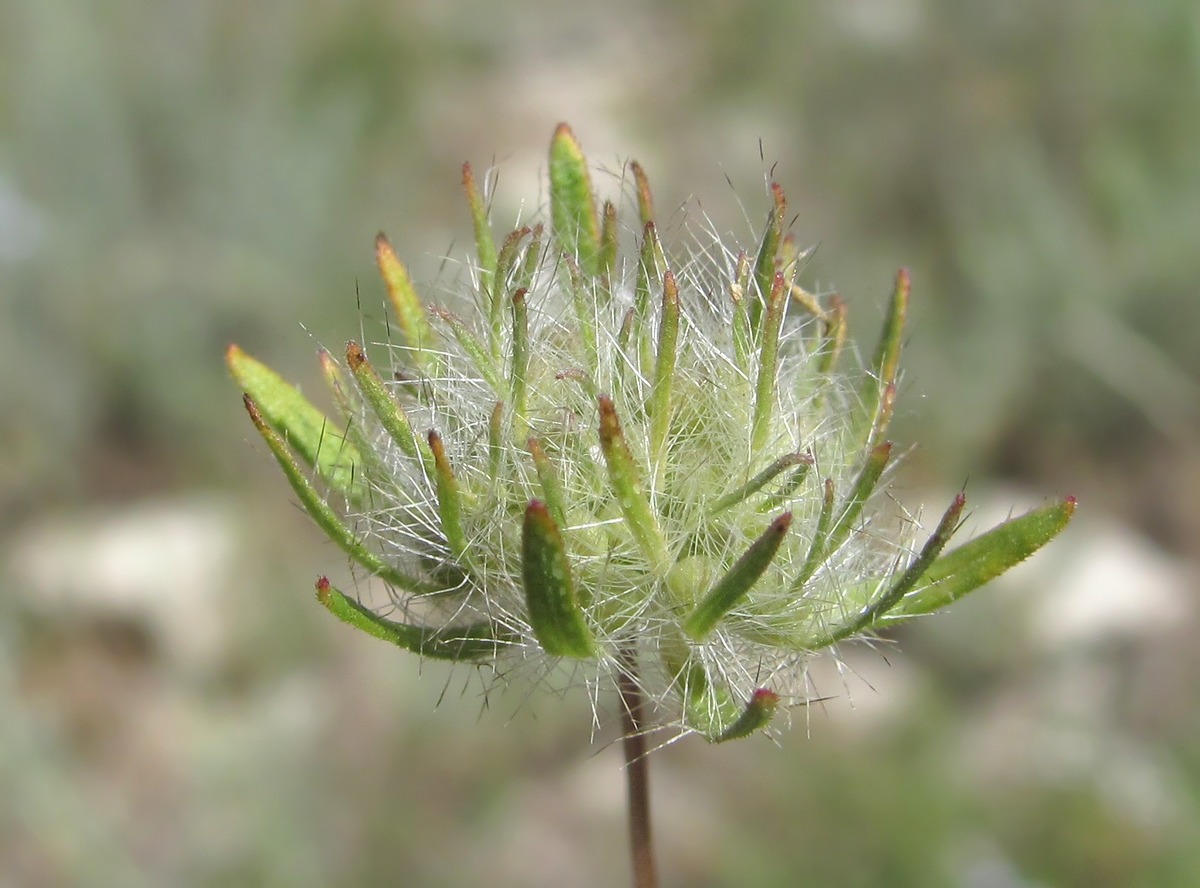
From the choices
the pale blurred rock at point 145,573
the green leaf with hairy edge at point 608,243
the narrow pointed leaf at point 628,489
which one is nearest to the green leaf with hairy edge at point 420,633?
the narrow pointed leaf at point 628,489

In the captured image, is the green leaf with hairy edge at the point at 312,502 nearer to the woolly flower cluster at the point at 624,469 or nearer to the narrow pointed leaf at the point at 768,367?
the woolly flower cluster at the point at 624,469

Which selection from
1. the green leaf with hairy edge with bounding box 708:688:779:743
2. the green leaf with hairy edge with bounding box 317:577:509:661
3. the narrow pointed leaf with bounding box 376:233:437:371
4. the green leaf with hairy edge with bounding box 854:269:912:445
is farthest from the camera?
the narrow pointed leaf with bounding box 376:233:437:371

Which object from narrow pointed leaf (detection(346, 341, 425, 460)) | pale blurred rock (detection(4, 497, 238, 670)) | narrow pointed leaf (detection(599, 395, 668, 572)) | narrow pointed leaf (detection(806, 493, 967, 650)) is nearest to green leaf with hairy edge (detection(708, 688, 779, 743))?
narrow pointed leaf (detection(806, 493, 967, 650))

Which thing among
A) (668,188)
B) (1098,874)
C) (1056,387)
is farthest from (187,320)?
(1098,874)

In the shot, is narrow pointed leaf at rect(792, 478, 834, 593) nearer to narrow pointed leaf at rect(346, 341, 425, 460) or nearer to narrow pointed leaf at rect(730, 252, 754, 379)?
narrow pointed leaf at rect(730, 252, 754, 379)

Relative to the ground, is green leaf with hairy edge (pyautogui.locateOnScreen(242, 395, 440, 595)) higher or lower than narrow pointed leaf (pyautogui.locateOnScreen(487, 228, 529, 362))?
lower

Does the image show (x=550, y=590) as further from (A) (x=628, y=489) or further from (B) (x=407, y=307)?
(B) (x=407, y=307)
